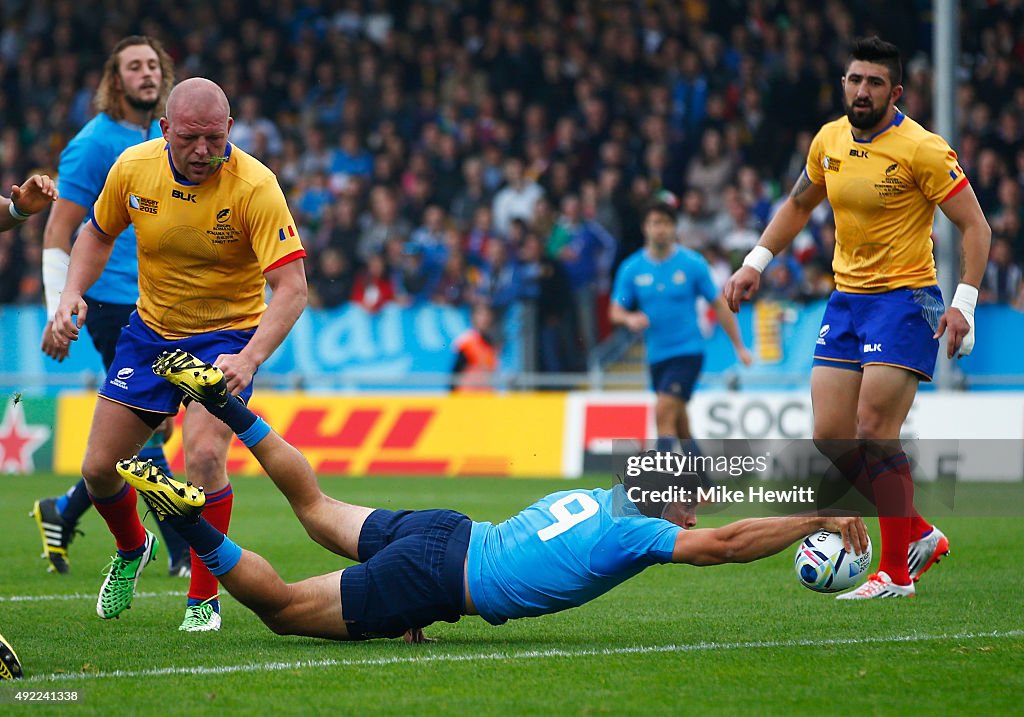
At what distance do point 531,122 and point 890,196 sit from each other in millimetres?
13681

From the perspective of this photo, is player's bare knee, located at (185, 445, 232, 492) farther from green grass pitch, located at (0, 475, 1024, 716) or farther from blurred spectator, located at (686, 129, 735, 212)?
blurred spectator, located at (686, 129, 735, 212)

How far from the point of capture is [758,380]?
16.6 metres

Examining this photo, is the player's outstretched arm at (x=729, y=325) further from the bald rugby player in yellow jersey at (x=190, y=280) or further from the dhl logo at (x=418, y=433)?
the bald rugby player in yellow jersey at (x=190, y=280)

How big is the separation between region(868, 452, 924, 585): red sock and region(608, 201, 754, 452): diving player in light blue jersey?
6.05m

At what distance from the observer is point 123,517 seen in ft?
23.7

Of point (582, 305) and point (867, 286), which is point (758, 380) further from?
point (867, 286)

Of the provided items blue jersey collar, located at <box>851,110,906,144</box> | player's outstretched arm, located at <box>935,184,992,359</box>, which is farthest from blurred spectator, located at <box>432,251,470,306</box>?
player's outstretched arm, located at <box>935,184,992,359</box>

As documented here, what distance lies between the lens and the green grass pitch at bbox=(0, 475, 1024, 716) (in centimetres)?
497

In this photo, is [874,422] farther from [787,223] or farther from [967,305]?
[787,223]

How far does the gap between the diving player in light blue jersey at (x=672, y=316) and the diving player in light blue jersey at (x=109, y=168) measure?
6.13 metres

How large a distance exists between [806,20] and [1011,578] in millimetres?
13857

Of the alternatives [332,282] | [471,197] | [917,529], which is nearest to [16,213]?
[917,529]

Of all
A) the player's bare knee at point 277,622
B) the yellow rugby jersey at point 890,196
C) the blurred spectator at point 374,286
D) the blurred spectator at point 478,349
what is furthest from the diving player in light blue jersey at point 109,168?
the blurred spectator at point 374,286

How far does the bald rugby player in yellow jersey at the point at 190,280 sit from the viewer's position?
6496 millimetres
